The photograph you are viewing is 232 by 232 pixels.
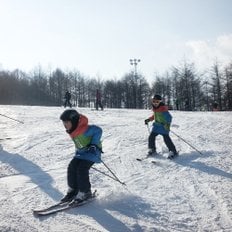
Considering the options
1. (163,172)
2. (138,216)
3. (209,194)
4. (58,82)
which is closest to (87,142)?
(138,216)

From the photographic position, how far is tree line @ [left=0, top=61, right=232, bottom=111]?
61094mm

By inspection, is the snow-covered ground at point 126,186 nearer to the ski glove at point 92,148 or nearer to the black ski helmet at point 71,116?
the ski glove at point 92,148

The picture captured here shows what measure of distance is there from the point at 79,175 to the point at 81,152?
41 cm

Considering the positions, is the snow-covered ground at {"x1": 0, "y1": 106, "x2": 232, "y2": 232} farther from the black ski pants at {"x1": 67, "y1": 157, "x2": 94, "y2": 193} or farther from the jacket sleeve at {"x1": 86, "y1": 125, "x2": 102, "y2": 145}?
the jacket sleeve at {"x1": 86, "y1": 125, "x2": 102, "y2": 145}

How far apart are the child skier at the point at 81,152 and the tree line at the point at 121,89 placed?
51061 mm

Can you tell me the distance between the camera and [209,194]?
712 centimetres

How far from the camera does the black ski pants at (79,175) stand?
21.6 ft

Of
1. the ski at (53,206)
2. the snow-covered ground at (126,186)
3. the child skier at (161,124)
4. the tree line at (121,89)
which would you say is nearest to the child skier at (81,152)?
the ski at (53,206)

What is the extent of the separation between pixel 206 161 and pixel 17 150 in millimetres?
5501

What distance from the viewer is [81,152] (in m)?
6.76

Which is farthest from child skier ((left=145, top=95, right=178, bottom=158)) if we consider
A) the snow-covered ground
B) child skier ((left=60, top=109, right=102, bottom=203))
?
child skier ((left=60, top=109, right=102, bottom=203))

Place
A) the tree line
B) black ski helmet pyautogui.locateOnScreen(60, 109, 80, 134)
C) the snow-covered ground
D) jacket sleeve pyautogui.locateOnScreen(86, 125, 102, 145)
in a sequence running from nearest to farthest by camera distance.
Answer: the snow-covered ground < black ski helmet pyautogui.locateOnScreen(60, 109, 80, 134) < jacket sleeve pyautogui.locateOnScreen(86, 125, 102, 145) < the tree line

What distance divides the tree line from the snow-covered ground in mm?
45807

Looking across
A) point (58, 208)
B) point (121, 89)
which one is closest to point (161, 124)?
point (58, 208)
